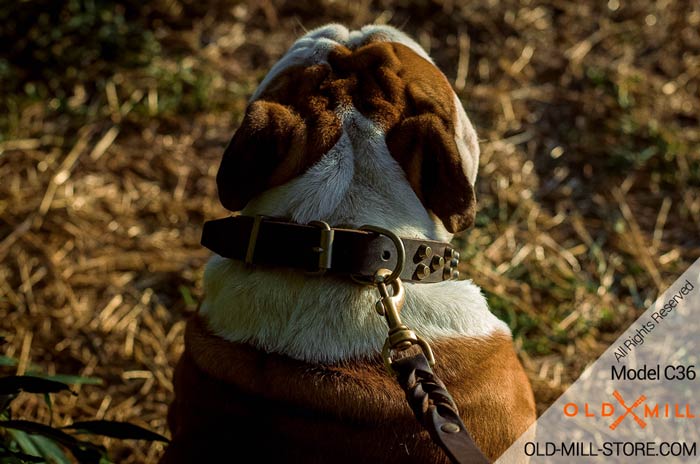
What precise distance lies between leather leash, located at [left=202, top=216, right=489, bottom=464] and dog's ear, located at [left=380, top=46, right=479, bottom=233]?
12 centimetres

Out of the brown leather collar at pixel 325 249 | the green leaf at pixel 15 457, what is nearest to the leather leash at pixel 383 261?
the brown leather collar at pixel 325 249

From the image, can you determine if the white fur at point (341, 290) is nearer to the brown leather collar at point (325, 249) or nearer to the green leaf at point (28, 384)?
the brown leather collar at point (325, 249)

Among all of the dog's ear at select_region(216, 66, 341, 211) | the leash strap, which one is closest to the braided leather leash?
the leash strap

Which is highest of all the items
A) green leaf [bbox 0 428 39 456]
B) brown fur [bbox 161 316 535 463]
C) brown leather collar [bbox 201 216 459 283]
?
brown leather collar [bbox 201 216 459 283]

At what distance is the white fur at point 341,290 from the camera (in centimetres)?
204

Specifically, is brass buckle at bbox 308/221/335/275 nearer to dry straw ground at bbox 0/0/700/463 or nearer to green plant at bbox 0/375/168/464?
green plant at bbox 0/375/168/464

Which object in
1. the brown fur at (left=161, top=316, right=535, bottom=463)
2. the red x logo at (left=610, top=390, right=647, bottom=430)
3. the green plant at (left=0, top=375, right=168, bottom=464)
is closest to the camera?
the brown fur at (left=161, top=316, right=535, bottom=463)

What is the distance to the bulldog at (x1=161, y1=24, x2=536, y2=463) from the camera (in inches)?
76.2

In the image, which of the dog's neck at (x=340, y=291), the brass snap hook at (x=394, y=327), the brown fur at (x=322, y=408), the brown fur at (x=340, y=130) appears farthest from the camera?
the brown fur at (x=340, y=130)

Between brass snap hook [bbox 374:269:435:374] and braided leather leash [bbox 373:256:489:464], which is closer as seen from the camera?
braided leather leash [bbox 373:256:489:464]

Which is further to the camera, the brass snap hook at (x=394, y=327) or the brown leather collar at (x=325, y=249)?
the brown leather collar at (x=325, y=249)

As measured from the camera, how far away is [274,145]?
215 centimetres

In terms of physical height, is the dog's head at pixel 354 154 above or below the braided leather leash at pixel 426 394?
above

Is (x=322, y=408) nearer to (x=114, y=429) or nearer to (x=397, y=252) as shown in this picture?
Result: (x=397, y=252)
